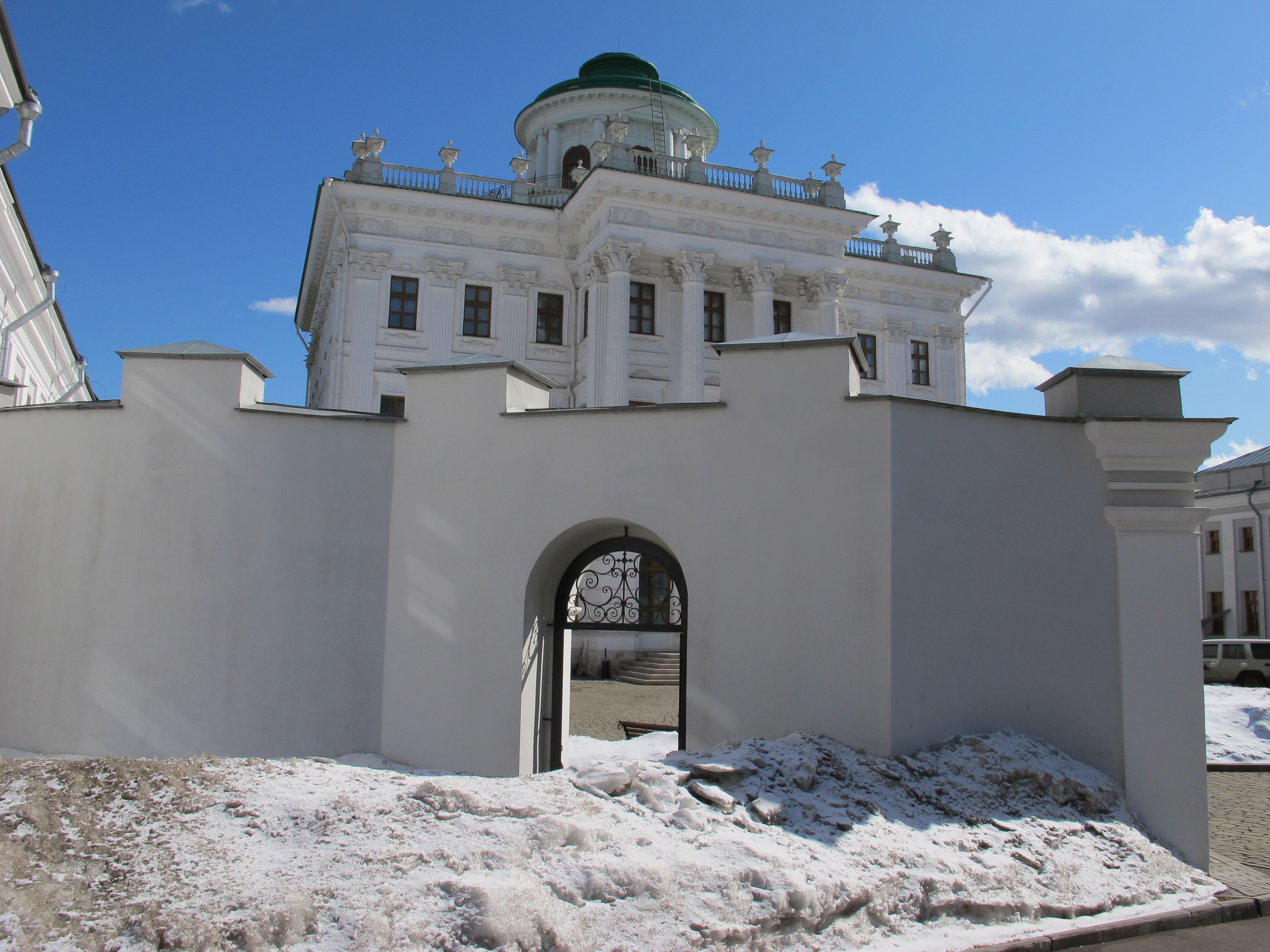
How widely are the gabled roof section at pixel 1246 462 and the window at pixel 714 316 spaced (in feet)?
68.9

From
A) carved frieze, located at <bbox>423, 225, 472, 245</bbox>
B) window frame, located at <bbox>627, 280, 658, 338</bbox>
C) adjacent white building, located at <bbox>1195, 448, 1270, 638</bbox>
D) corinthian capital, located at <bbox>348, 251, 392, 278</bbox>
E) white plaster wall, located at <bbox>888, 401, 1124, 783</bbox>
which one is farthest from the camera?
adjacent white building, located at <bbox>1195, 448, 1270, 638</bbox>

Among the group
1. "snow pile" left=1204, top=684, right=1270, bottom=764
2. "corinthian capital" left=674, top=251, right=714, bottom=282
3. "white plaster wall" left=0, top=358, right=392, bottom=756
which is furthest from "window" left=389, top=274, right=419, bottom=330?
"snow pile" left=1204, top=684, right=1270, bottom=764

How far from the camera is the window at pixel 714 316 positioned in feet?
94.0

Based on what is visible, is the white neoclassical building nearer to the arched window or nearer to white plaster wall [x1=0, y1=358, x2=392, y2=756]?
the arched window

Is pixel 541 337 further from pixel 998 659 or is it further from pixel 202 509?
pixel 998 659

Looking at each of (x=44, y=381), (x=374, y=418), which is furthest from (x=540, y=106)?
(x=374, y=418)

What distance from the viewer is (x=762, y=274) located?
90.4ft

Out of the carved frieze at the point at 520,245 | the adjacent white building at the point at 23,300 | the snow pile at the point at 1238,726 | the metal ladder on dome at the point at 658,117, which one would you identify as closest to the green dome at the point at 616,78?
the metal ladder on dome at the point at 658,117

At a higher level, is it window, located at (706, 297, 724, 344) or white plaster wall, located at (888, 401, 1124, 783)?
window, located at (706, 297, 724, 344)

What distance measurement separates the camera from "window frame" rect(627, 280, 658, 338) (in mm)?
27875

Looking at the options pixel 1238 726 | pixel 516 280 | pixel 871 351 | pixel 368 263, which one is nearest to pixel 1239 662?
pixel 1238 726

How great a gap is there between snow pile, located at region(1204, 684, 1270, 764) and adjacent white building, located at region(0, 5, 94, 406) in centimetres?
1629

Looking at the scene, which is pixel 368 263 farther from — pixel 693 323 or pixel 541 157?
pixel 541 157

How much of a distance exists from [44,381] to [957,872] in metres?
20.2
